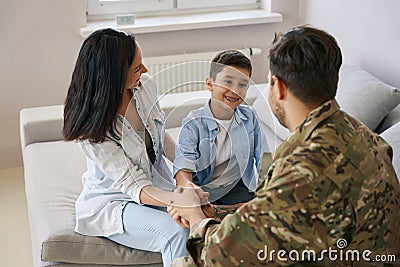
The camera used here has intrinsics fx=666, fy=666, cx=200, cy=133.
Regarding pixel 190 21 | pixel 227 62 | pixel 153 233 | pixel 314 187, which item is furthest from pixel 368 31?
pixel 314 187

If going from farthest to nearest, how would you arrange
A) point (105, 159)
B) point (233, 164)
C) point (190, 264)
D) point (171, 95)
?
point (171, 95), point (105, 159), point (233, 164), point (190, 264)

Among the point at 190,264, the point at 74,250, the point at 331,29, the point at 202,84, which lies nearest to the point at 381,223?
the point at 190,264

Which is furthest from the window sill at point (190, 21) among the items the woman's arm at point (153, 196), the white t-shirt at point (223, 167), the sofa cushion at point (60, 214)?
the white t-shirt at point (223, 167)

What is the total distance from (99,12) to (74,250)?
1830mm

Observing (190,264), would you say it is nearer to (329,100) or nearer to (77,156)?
(329,100)

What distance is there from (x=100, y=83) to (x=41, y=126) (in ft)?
3.11

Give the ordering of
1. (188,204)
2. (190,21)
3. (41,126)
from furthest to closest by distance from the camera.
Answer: (190,21)
(41,126)
(188,204)

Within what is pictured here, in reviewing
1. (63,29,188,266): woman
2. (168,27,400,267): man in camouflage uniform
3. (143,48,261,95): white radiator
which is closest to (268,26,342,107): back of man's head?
(168,27,400,267): man in camouflage uniform

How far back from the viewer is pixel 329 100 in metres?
1.44

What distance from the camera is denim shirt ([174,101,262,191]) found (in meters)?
1.96

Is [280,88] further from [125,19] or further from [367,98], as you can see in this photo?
[125,19]

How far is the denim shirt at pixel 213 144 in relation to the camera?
1.96m

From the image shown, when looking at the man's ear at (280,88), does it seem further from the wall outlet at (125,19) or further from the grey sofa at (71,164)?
the wall outlet at (125,19)

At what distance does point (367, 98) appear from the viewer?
102 inches
